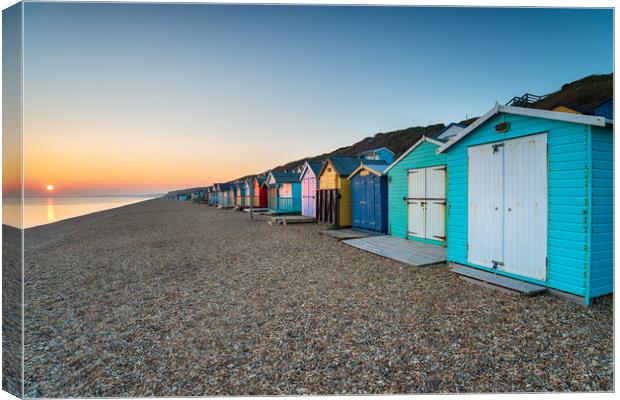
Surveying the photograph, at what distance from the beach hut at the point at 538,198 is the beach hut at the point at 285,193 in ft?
58.7

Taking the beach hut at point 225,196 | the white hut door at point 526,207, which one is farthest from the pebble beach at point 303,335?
the beach hut at point 225,196

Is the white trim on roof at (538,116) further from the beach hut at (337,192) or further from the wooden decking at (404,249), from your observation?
the beach hut at (337,192)

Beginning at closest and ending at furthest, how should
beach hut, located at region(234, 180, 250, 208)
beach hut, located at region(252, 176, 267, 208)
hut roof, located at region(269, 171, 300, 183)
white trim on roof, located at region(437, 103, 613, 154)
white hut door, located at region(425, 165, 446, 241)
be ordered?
white trim on roof, located at region(437, 103, 613, 154) → white hut door, located at region(425, 165, 446, 241) → hut roof, located at region(269, 171, 300, 183) → beach hut, located at region(252, 176, 267, 208) → beach hut, located at region(234, 180, 250, 208)

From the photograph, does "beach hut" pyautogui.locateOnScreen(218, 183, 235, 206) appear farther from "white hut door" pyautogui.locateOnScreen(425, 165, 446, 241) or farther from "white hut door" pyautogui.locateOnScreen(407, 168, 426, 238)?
"white hut door" pyautogui.locateOnScreen(425, 165, 446, 241)

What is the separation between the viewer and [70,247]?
1125cm

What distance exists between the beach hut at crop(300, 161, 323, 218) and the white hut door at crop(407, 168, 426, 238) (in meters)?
8.65

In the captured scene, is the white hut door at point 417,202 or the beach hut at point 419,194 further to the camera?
the white hut door at point 417,202

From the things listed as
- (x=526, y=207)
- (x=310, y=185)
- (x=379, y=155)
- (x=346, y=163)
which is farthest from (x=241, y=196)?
(x=526, y=207)

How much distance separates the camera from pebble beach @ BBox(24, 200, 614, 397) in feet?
9.61

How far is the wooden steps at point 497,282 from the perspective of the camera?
202 inches

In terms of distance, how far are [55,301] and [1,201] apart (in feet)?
12.7

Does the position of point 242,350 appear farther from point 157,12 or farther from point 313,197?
point 313,197

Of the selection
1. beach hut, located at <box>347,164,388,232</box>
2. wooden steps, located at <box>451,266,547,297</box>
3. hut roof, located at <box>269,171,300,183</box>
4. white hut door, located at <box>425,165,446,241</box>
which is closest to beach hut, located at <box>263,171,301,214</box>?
hut roof, located at <box>269,171,300,183</box>

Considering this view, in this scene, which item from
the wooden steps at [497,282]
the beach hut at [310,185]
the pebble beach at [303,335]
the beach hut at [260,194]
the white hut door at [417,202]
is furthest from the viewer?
the beach hut at [260,194]
